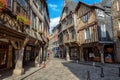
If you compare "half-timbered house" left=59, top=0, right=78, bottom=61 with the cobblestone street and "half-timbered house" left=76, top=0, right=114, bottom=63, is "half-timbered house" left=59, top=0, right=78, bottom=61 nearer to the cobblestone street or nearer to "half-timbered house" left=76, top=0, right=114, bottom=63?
"half-timbered house" left=76, top=0, right=114, bottom=63

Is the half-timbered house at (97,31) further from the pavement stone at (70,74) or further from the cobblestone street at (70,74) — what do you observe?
the cobblestone street at (70,74)

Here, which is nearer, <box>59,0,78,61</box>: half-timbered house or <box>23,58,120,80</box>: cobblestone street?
<box>23,58,120,80</box>: cobblestone street

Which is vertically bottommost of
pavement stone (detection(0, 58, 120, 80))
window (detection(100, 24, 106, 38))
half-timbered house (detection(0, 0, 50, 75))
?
pavement stone (detection(0, 58, 120, 80))

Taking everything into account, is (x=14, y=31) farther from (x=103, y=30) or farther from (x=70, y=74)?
(x=103, y=30)

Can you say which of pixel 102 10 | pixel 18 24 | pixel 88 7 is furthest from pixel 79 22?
pixel 18 24

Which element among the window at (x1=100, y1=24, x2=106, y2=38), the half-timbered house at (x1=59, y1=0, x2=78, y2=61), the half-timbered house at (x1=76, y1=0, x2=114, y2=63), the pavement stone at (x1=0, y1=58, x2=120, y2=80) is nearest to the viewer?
the pavement stone at (x1=0, y1=58, x2=120, y2=80)

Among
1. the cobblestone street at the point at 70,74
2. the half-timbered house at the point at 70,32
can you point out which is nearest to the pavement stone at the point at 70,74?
the cobblestone street at the point at 70,74

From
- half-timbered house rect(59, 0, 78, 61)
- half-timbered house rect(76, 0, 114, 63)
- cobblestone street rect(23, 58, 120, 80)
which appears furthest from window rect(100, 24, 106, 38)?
cobblestone street rect(23, 58, 120, 80)

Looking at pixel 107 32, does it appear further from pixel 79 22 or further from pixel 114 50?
pixel 79 22

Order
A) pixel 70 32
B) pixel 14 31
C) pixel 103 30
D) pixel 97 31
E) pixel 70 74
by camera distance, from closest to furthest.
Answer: pixel 14 31
pixel 70 74
pixel 97 31
pixel 103 30
pixel 70 32

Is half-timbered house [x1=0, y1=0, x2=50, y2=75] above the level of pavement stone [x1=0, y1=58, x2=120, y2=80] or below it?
above

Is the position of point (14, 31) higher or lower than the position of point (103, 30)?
lower

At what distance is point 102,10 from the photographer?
70.4 feet

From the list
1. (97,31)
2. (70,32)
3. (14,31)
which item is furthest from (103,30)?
(14,31)
